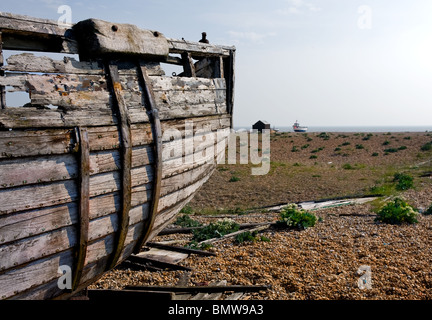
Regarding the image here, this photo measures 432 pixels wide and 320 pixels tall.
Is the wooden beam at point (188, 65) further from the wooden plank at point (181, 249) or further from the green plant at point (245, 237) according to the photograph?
the green plant at point (245, 237)

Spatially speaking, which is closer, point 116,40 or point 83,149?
point 83,149

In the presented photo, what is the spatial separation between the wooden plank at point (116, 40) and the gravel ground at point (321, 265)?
3.90 m

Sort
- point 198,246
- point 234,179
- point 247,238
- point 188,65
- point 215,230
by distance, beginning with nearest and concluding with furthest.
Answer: point 188,65 < point 198,246 < point 247,238 < point 215,230 < point 234,179

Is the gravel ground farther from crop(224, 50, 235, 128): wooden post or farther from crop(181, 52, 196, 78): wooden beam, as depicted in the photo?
crop(181, 52, 196, 78): wooden beam

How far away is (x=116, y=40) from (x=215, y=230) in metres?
6.11

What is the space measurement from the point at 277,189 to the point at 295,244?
9073 mm

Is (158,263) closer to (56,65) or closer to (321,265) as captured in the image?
(321,265)

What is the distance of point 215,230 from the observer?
9016mm

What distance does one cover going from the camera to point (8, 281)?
9.94 ft

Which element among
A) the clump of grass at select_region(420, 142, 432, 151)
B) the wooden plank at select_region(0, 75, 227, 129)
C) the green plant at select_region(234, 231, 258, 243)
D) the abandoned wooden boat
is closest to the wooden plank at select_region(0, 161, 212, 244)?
the abandoned wooden boat

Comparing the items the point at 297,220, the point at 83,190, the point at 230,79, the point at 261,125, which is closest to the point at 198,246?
the point at 297,220

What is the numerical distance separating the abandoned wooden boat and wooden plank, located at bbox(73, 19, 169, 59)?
0.01m
